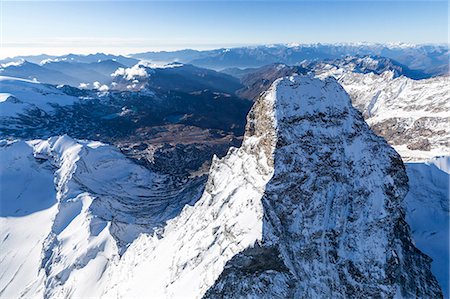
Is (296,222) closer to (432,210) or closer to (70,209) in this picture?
(70,209)

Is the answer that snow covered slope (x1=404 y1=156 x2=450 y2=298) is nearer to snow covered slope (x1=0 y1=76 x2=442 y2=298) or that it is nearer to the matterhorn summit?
the matterhorn summit

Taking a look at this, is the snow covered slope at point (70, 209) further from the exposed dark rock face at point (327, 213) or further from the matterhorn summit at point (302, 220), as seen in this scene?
the exposed dark rock face at point (327, 213)

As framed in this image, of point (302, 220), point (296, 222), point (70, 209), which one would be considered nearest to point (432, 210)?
point (302, 220)

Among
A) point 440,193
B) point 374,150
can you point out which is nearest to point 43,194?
point 374,150

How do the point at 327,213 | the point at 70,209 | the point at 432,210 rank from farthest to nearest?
the point at 432,210 < the point at 70,209 < the point at 327,213

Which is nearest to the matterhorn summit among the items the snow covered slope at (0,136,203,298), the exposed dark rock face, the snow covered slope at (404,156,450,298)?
the exposed dark rock face

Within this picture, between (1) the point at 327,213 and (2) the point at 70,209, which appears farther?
(2) the point at 70,209

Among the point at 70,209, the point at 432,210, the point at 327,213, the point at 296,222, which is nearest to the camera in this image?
the point at 296,222

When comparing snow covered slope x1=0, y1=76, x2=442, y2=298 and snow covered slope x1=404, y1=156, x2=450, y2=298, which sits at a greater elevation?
snow covered slope x1=0, y1=76, x2=442, y2=298

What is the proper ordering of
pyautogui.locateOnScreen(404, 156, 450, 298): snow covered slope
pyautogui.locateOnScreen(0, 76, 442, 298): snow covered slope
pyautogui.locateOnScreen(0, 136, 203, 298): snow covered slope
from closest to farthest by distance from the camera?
pyautogui.locateOnScreen(0, 76, 442, 298): snow covered slope, pyautogui.locateOnScreen(0, 136, 203, 298): snow covered slope, pyautogui.locateOnScreen(404, 156, 450, 298): snow covered slope

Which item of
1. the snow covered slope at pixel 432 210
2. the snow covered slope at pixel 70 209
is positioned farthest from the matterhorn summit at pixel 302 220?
the snow covered slope at pixel 432 210

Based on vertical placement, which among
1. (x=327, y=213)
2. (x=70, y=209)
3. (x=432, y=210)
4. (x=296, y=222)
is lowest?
(x=432, y=210)

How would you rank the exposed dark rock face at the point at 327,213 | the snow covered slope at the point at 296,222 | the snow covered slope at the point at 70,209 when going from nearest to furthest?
the exposed dark rock face at the point at 327,213, the snow covered slope at the point at 296,222, the snow covered slope at the point at 70,209
